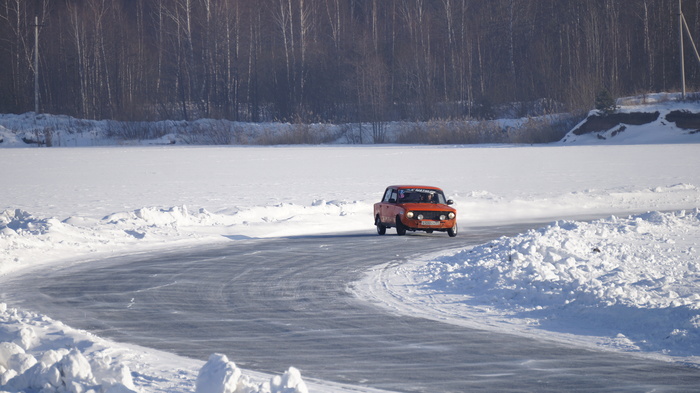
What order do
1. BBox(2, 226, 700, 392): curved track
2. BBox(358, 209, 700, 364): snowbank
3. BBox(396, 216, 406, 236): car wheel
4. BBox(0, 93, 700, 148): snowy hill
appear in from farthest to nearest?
BBox(0, 93, 700, 148): snowy hill → BBox(396, 216, 406, 236): car wheel → BBox(358, 209, 700, 364): snowbank → BBox(2, 226, 700, 392): curved track

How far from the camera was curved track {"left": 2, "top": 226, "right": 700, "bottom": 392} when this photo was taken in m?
8.24

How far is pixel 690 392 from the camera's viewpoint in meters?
7.57

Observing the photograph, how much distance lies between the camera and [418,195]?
23828 mm

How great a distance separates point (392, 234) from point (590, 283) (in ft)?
39.6

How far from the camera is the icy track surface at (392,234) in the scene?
8.89 metres

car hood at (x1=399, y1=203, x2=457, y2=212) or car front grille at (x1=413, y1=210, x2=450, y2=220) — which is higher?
car hood at (x1=399, y1=203, x2=457, y2=212)

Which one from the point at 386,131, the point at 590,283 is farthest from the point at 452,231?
the point at 386,131

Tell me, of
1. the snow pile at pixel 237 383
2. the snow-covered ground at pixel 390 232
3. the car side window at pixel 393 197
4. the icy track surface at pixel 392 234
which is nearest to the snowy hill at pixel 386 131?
the snow-covered ground at pixel 390 232

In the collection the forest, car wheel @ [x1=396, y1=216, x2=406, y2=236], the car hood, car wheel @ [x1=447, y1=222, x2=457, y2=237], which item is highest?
the forest

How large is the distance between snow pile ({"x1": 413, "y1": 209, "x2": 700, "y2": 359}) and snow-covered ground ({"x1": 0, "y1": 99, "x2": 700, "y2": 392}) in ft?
0.12

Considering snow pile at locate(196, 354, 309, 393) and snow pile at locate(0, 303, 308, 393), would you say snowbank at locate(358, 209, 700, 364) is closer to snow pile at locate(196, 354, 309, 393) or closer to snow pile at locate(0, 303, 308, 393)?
snow pile at locate(196, 354, 309, 393)

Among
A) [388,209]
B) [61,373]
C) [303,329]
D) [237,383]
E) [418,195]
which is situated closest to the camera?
[237,383]

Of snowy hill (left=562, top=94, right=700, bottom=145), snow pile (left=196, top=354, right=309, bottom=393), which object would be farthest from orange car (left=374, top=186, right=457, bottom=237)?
snowy hill (left=562, top=94, right=700, bottom=145)

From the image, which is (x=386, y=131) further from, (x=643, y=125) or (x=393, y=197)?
(x=393, y=197)
